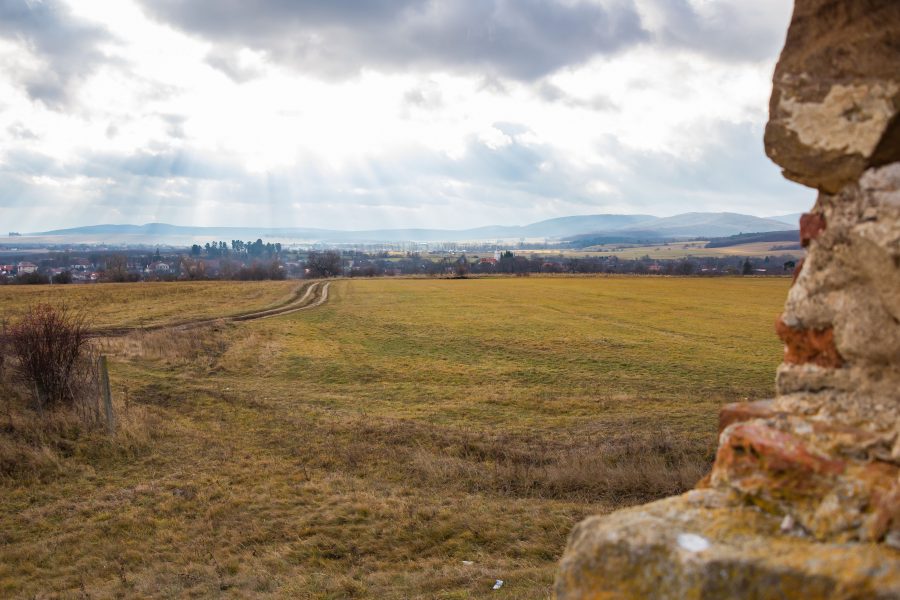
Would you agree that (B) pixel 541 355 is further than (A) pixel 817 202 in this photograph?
Yes

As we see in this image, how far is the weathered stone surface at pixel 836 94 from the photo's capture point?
3.37 metres

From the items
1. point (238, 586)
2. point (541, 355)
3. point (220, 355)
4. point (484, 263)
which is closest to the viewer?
point (238, 586)

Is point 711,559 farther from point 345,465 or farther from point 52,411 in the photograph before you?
point 52,411

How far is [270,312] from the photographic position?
45906 millimetres

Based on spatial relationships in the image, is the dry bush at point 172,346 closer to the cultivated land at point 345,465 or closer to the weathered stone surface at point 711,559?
the cultivated land at point 345,465

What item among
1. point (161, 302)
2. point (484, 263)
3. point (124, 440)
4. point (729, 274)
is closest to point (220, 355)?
point (124, 440)

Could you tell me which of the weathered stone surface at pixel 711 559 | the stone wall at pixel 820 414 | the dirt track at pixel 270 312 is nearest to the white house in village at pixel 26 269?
the dirt track at pixel 270 312

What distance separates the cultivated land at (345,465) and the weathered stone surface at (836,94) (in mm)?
5649

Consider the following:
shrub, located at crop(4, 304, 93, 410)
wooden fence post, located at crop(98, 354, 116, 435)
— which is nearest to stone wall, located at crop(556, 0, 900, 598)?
wooden fence post, located at crop(98, 354, 116, 435)

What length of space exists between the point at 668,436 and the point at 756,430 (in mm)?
11731

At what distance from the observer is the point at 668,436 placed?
14.5m

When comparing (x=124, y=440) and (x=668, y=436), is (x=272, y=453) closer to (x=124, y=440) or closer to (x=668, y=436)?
(x=124, y=440)

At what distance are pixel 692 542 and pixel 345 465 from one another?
11.1 metres


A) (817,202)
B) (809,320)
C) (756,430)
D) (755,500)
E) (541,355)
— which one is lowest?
(541,355)
